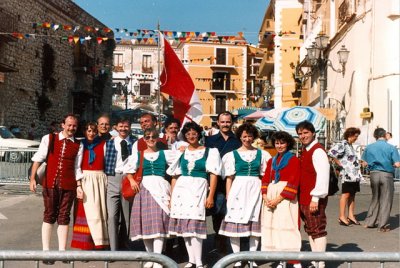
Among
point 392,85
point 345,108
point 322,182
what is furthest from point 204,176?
point 345,108

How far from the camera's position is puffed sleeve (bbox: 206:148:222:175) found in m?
6.41

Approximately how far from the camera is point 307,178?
6336 mm

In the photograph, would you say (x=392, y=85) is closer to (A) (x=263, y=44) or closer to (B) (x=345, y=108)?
(B) (x=345, y=108)

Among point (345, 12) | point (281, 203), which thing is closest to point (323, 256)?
point (281, 203)

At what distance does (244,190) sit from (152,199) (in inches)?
39.5

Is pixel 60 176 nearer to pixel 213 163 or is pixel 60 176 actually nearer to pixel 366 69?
pixel 213 163

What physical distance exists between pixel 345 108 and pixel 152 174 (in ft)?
54.4

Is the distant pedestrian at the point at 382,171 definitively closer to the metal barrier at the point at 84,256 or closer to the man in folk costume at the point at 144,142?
the man in folk costume at the point at 144,142

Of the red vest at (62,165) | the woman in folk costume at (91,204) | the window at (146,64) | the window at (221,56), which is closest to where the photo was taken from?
the red vest at (62,165)

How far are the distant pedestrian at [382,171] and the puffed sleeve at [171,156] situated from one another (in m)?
4.14

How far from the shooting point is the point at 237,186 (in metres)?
6.50

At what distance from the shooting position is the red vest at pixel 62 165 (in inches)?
266

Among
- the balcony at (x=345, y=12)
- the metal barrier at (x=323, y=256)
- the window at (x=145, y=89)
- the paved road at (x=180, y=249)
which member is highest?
the window at (x=145, y=89)

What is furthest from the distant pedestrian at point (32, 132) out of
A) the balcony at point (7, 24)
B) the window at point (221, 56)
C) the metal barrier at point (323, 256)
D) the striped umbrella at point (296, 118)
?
the window at point (221, 56)
